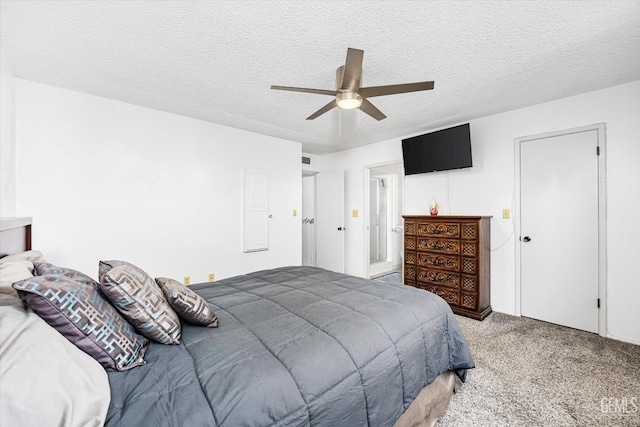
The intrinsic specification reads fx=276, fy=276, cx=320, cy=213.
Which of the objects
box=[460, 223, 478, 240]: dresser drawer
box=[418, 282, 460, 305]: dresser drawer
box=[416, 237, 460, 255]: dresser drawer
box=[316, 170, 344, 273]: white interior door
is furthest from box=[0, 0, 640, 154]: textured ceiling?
box=[316, 170, 344, 273]: white interior door

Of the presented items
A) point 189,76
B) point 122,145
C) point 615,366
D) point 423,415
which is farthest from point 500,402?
point 122,145

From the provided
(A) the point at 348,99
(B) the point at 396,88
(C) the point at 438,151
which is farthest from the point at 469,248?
(A) the point at 348,99

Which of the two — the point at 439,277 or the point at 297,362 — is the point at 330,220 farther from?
the point at 297,362

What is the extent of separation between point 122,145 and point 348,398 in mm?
3360

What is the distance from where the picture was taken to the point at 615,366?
2.20 meters

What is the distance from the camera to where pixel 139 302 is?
1.13 meters

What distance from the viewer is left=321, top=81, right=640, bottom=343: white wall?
8.62ft

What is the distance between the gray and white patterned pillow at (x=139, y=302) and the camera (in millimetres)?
1098

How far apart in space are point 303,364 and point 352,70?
5.80ft

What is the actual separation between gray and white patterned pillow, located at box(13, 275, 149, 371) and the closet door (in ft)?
9.86

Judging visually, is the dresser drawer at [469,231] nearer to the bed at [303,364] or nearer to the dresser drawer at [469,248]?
the dresser drawer at [469,248]

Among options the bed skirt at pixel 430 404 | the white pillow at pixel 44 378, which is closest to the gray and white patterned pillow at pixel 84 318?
the white pillow at pixel 44 378

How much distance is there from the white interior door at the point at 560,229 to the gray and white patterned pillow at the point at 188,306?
3530 millimetres

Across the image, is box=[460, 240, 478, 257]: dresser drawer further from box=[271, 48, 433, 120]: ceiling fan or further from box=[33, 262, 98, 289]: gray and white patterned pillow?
box=[33, 262, 98, 289]: gray and white patterned pillow
